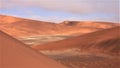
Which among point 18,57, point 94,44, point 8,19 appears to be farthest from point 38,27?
point 18,57

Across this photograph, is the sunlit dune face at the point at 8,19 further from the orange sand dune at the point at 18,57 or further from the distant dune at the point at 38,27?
the orange sand dune at the point at 18,57

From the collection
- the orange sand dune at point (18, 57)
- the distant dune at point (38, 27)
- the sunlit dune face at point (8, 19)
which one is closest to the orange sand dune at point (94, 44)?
the distant dune at point (38, 27)

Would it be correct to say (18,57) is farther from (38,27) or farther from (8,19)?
(38,27)

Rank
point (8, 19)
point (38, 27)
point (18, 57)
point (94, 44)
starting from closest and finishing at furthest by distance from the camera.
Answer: point (18, 57)
point (94, 44)
point (8, 19)
point (38, 27)

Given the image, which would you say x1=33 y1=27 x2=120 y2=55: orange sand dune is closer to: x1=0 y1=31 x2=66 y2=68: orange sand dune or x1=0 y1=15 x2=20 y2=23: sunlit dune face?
x1=0 y1=15 x2=20 y2=23: sunlit dune face

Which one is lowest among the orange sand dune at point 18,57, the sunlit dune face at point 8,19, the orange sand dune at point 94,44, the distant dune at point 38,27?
the distant dune at point 38,27

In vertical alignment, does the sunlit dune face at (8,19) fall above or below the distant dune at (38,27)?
above

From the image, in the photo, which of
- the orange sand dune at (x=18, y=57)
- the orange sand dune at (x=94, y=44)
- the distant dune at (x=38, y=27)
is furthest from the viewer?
the distant dune at (x=38, y=27)

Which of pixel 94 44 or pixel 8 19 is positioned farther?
pixel 8 19

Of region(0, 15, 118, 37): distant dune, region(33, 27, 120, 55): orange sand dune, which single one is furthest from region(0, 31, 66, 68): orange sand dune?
region(0, 15, 118, 37): distant dune

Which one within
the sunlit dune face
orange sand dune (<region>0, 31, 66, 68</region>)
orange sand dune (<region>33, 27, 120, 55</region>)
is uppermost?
orange sand dune (<region>0, 31, 66, 68</region>)
